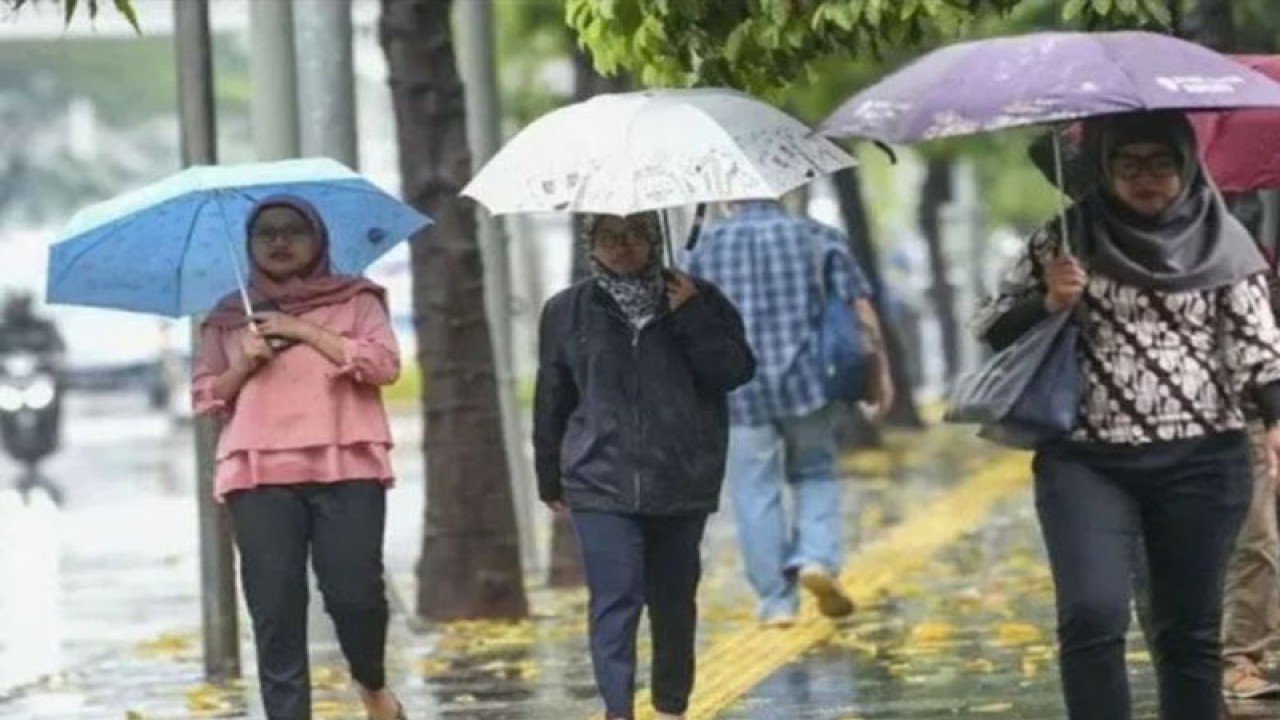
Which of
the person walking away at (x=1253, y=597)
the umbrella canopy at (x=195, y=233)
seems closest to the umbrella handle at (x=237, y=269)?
the umbrella canopy at (x=195, y=233)

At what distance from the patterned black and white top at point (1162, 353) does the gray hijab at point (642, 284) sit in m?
1.78

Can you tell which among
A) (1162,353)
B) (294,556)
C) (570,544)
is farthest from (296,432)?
(570,544)

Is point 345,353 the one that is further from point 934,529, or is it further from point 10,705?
point 934,529

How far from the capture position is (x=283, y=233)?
36.3 feet

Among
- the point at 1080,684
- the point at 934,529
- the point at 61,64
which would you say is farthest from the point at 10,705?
the point at 61,64

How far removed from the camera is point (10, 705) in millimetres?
14523

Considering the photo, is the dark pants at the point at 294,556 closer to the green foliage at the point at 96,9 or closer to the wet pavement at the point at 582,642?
the green foliage at the point at 96,9

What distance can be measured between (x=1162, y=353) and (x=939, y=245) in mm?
34659

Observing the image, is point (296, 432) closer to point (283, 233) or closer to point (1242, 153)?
point (283, 233)

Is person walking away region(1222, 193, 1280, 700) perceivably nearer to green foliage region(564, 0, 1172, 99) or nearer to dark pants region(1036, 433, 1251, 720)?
green foliage region(564, 0, 1172, 99)

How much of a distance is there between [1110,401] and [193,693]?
5.66 m

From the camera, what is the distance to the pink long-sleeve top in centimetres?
1103

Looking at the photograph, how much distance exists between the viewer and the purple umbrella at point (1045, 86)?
9.02 meters

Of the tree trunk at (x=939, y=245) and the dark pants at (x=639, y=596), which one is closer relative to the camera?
the dark pants at (x=639, y=596)
